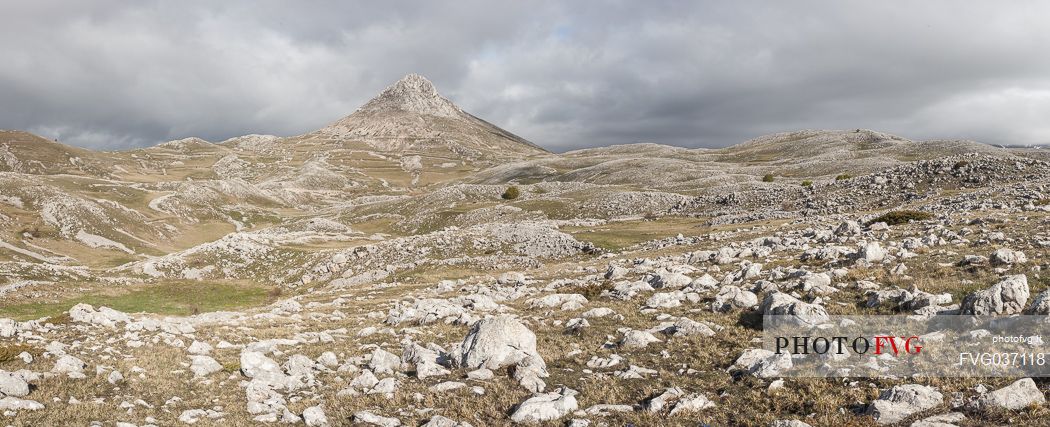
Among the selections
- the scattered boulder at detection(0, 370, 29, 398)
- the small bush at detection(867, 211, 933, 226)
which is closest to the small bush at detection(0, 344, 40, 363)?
the scattered boulder at detection(0, 370, 29, 398)

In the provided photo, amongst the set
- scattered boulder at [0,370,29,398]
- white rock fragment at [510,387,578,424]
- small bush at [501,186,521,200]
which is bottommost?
white rock fragment at [510,387,578,424]

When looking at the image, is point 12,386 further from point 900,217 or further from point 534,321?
point 900,217

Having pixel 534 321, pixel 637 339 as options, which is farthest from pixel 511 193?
pixel 637 339

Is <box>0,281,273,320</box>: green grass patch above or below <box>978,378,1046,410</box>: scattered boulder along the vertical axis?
below

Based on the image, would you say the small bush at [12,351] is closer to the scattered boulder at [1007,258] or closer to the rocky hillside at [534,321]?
the rocky hillside at [534,321]

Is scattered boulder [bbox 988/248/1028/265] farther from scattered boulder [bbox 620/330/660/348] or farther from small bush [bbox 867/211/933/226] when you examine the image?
small bush [bbox 867/211/933/226]

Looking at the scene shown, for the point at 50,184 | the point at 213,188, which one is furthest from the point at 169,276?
the point at 213,188

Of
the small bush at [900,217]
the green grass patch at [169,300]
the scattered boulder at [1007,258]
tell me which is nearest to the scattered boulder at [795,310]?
the scattered boulder at [1007,258]

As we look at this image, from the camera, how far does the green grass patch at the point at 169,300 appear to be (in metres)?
40.3

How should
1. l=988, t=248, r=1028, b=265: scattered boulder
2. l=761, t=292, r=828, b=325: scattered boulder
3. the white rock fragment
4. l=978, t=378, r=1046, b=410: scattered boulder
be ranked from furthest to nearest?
l=988, t=248, r=1028, b=265: scattered boulder < l=761, t=292, r=828, b=325: scattered boulder < the white rock fragment < l=978, t=378, r=1046, b=410: scattered boulder

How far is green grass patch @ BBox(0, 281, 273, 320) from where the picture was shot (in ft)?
132

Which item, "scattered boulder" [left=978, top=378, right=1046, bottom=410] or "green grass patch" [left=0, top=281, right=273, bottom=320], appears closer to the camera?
"scattered boulder" [left=978, top=378, right=1046, bottom=410]

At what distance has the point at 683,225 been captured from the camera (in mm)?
64938

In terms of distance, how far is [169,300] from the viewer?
1821 inches
